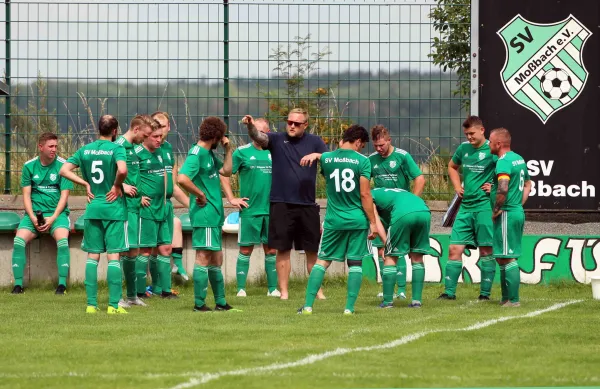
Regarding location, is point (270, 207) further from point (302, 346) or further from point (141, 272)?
point (302, 346)

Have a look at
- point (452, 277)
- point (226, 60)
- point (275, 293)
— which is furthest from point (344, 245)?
point (226, 60)

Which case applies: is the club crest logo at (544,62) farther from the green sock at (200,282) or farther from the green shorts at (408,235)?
the green sock at (200,282)

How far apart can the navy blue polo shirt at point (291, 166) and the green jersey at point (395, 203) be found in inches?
39.9

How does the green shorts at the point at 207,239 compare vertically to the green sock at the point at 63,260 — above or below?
above

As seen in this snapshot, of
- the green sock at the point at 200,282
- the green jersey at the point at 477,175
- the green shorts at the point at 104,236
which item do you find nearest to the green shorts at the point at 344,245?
the green sock at the point at 200,282

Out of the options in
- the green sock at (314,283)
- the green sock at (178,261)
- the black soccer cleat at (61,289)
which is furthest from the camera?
the green sock at (178,261)

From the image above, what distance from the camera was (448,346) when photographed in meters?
9.09

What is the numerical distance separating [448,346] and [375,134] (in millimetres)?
→ 4726

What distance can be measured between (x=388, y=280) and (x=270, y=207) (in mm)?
1770

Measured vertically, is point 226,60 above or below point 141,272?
above

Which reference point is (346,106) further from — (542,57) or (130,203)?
(130,203)

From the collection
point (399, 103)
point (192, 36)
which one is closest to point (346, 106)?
point (399, 103)

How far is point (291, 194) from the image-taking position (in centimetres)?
1357

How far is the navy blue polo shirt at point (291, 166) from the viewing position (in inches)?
533
